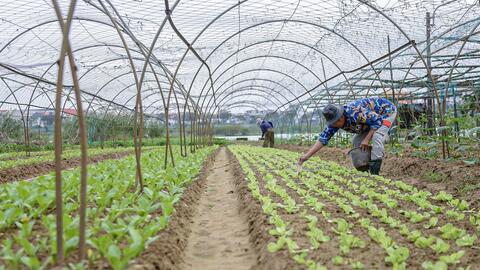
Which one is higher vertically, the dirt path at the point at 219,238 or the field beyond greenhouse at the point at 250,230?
the field beyond greenhouse at the point at 250,230

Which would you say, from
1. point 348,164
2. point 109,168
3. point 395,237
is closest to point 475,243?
point 395,237

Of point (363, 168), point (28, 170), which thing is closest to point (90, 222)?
point (363, 168)

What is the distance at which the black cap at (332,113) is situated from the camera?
623 cm

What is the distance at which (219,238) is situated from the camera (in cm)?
422

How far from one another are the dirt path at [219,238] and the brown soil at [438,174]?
249cm

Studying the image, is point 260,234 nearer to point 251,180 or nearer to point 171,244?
point 171,244

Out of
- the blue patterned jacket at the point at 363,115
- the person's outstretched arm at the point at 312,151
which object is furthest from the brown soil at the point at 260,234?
the blue patterned jacket at the point at 363,115

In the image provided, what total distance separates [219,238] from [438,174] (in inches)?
155

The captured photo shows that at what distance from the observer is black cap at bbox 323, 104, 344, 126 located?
245 inches

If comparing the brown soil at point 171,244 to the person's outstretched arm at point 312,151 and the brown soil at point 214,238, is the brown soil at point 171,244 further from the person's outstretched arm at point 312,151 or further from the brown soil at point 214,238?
the person's outstretched arm at point 312,151

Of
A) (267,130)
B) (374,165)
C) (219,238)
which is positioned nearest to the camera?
(219,238)

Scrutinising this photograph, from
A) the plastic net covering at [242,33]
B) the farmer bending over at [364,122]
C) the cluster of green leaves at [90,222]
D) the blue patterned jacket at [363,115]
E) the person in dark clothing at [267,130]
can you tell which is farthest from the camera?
the person in dark clothing at [267,130]

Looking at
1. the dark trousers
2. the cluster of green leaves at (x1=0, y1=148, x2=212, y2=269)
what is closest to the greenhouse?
the cluster of green leaves at (x1=0, y1=148, x2=212, y2=269)

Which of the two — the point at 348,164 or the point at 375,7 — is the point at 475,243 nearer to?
the point at 375,7
